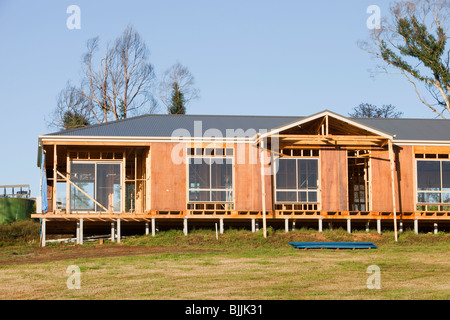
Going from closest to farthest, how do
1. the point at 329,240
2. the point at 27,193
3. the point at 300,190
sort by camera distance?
the point at 329,240 → the point at 300,190 → the point at 27,193

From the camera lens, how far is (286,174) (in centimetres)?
3078

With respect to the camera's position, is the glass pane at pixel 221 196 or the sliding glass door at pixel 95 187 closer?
the glass pane at pixel 221 196

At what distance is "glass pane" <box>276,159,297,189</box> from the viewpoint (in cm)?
3070

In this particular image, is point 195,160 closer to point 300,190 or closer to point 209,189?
point 209,189

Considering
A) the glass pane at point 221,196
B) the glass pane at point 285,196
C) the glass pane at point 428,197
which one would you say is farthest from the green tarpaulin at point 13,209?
the glass pane at point 428,197

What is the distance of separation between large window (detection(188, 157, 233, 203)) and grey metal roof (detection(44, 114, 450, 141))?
152 cm

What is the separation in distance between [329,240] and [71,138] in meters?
12.2

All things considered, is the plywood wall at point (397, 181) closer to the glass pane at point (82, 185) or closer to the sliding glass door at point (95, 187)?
the sliding glass door at point (95, 187)

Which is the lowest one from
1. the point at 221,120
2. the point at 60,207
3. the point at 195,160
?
the point at 60,207

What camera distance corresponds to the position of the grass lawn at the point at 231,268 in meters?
16.5

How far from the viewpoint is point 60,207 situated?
31297 mm

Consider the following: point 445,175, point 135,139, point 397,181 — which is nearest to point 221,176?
point 135,139

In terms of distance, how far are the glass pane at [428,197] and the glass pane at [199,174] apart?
1003 centimetres
